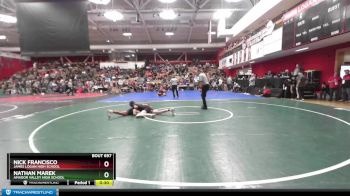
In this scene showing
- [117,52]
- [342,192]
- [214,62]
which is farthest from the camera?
[214,62]

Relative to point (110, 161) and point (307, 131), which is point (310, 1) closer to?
point (307, 131)

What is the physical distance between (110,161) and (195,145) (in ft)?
7.92

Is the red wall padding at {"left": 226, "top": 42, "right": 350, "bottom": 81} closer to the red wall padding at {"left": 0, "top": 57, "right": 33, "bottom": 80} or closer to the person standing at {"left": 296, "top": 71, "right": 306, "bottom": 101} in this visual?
the person standing at {"left": 296, "top": 71, "right": 306, "bottom": 101}

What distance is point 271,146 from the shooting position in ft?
12.7

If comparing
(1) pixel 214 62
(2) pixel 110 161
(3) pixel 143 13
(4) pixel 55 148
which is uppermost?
(3) pixel 143 13

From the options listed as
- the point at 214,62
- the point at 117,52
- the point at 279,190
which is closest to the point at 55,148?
the point at 279,190

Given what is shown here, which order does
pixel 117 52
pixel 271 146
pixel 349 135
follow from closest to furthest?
1. pixel 271 146
2. pixel 349 135
3. pixel 117 52
